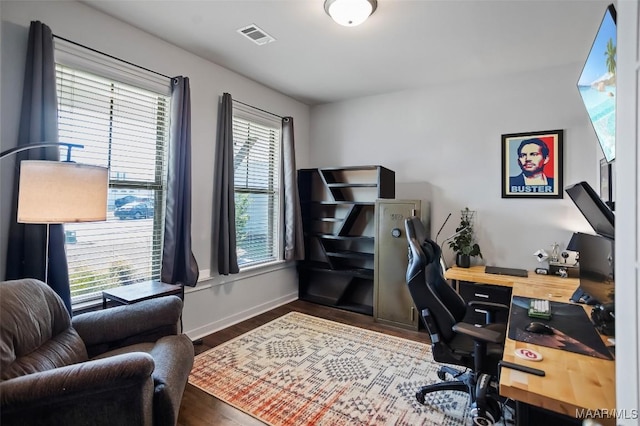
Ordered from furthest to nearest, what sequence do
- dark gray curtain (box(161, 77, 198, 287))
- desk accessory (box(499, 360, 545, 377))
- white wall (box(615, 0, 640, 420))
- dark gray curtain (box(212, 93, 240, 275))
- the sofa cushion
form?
dark gray curtain (box(212, 93, 240, 275))
dark gray curtain (box(161, 77, 198, 287))
the sofa cushion
desk accessory (box(499, 360, 545, 377))
white wall (box(615, 0, 640, 420))

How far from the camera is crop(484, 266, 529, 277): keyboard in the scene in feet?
9.32

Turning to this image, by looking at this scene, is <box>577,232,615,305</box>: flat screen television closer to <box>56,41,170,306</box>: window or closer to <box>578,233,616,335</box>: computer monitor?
<box>578,233,616,335</box>: computer monitor

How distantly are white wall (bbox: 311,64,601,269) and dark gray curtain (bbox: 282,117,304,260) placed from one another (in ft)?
2.69

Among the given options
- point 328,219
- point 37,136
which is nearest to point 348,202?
point 328,219

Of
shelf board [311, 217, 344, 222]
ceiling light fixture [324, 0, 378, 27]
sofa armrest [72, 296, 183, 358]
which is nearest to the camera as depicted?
sofa armrest [72, 296, 183, 358]

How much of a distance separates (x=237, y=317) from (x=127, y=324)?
1.66m

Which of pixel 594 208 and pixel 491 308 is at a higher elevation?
pixel 594 208

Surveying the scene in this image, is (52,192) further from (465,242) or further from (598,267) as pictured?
(465,242)

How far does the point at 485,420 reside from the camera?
1.55m

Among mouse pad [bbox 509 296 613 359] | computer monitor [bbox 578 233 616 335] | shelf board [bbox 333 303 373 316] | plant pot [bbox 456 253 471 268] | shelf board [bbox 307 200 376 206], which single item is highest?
shelf board [bbox 307 200 376 206]

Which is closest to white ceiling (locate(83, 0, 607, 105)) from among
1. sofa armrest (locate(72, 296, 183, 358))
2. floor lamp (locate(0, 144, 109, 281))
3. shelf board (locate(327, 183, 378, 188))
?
shelf board (locate(327, 183, 378, 188))

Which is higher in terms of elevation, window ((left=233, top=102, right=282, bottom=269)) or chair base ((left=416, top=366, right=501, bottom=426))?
window ((left=233, top=102, right=282, bottom=269))

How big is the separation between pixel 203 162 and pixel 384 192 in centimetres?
199

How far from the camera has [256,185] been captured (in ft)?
12.1
